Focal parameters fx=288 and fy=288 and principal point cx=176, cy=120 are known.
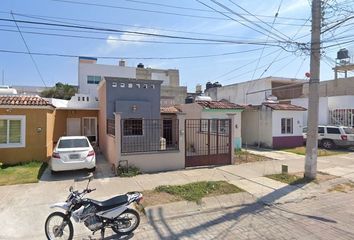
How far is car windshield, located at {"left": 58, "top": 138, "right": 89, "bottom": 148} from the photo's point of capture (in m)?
11.7

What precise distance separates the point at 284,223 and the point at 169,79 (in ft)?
158

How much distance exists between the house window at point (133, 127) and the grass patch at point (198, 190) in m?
7.13

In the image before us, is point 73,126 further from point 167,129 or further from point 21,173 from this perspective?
Result: point 21,173

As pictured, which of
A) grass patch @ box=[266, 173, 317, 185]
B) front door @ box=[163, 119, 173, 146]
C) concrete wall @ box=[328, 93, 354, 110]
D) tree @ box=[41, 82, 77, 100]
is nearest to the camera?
grass patch @ box=[266, 173, 317, 185]

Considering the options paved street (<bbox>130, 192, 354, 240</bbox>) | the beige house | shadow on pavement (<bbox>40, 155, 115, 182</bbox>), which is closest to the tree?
the beige house

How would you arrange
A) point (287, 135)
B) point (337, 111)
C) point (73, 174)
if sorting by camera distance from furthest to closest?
point (337, 111) < point (287, 135) < point (73, 174)

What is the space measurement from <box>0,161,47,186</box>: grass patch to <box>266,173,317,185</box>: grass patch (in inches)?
355

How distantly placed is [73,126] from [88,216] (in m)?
17.2

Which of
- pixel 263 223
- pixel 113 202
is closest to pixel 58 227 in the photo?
pixel 113 202

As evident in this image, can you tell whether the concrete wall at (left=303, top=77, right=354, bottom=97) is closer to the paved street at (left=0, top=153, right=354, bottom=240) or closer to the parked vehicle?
the parked vehicle

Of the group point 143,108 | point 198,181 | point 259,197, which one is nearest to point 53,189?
point 198,181

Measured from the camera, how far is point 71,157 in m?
11.2

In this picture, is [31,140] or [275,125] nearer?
[31,140]

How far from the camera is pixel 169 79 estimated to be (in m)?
53.6
